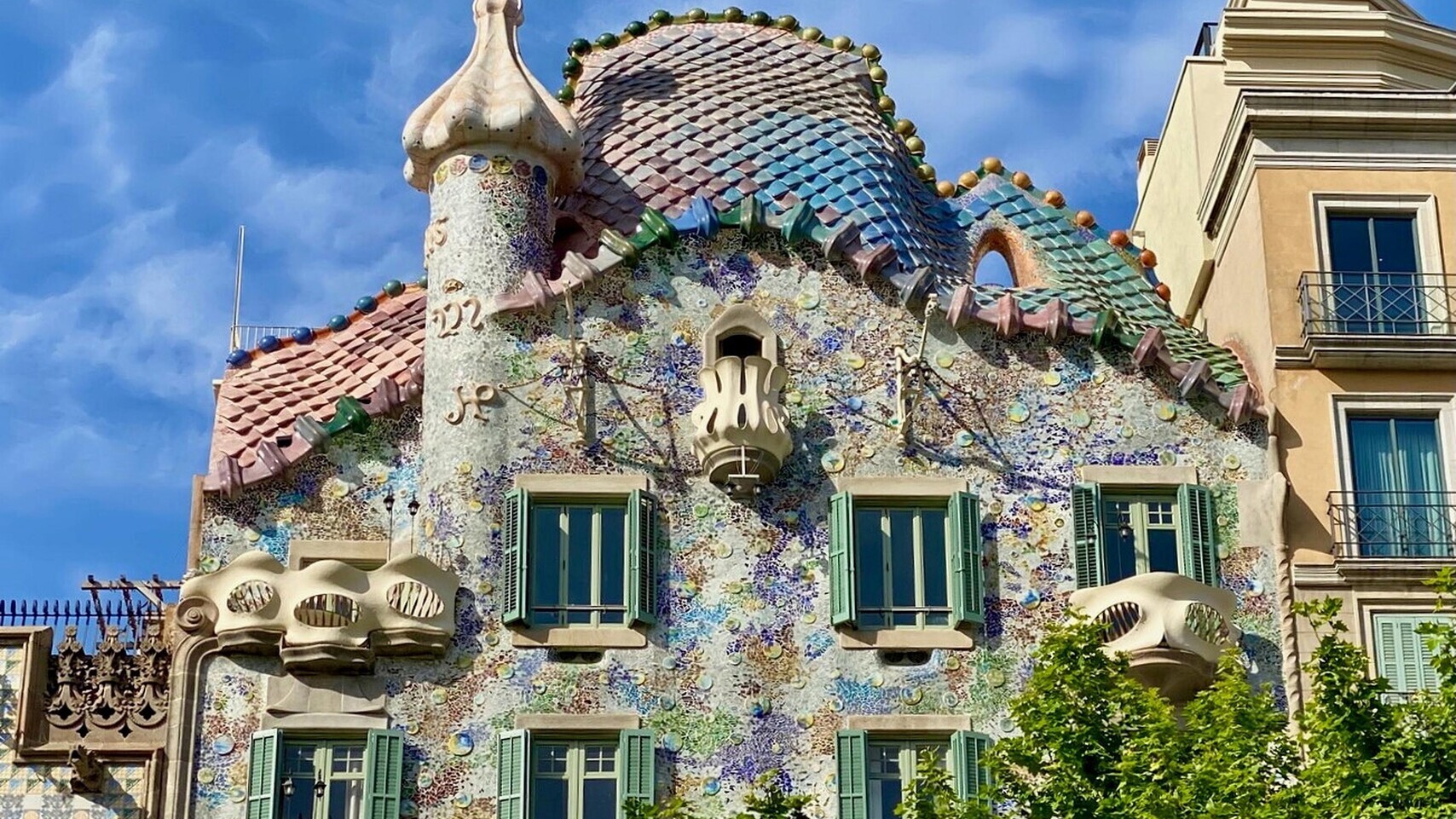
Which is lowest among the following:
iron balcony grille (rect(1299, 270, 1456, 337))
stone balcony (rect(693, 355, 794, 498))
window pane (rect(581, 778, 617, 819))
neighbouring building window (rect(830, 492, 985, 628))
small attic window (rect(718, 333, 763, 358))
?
window pane (rect(581, 778, 617, 819))

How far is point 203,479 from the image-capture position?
3092cm

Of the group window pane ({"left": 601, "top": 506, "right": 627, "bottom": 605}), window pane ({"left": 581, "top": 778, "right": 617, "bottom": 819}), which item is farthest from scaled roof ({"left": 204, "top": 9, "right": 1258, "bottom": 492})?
window pane ({"left": 581, "top": 778, "right": 617, "bottom": 819})

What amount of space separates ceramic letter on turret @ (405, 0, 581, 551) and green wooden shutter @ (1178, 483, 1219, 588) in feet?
21.4

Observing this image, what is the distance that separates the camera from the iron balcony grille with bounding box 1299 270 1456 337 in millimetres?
31531

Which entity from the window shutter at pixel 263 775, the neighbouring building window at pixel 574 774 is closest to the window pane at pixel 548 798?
the neighbouring building window at pixel 574 774

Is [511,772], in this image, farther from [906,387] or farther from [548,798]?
[906,387]

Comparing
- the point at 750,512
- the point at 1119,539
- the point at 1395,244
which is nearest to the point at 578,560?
the point at 750,512

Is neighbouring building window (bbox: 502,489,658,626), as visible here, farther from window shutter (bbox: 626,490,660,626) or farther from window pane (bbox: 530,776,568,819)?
window pane (bbox: 530,776,568,819)

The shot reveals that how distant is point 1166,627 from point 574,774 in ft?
18.4

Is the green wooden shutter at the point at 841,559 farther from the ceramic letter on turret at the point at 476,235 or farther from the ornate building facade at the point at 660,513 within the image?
the ceramic letter on turret at the point at 476,235

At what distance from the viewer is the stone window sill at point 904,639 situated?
29969 mm

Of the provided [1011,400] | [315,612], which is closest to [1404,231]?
[1011,400]

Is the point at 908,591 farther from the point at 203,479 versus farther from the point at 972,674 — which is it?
the point at 203,479

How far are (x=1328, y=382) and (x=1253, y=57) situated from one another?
6965 millimetres
